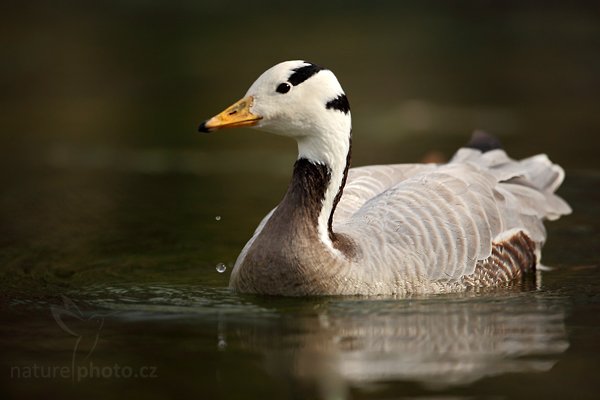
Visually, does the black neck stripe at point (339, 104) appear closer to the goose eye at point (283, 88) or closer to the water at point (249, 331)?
the goose eye at point (283, 88)

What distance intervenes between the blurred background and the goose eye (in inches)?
79.5

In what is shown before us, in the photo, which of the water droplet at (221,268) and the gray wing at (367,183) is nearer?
the gray wing at (367,183)

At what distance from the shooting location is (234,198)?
1488cm

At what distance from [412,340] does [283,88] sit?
2.47 m

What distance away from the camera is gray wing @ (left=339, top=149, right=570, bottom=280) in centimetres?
1054

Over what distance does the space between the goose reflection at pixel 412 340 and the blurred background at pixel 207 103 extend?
206cm

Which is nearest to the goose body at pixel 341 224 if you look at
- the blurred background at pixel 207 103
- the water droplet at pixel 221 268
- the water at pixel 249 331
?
the water at pixel 249 331

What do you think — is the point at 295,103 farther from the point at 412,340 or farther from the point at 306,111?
the point at 412,340

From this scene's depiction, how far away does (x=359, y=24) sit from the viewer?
31.8 meters

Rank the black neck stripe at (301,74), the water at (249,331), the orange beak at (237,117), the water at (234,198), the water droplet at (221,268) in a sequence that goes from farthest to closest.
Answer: the water droplet at (221,268) < the black neck stripe at (301,74) < the orange beak at (237,117) < the water at (234,198) < the water at (249,331)

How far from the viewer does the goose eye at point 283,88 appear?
10180 millimetres

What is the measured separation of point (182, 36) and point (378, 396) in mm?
22502

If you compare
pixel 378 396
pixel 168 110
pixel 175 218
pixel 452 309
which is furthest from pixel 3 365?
pixel 168 110

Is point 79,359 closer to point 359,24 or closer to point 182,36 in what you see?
point 182,36
